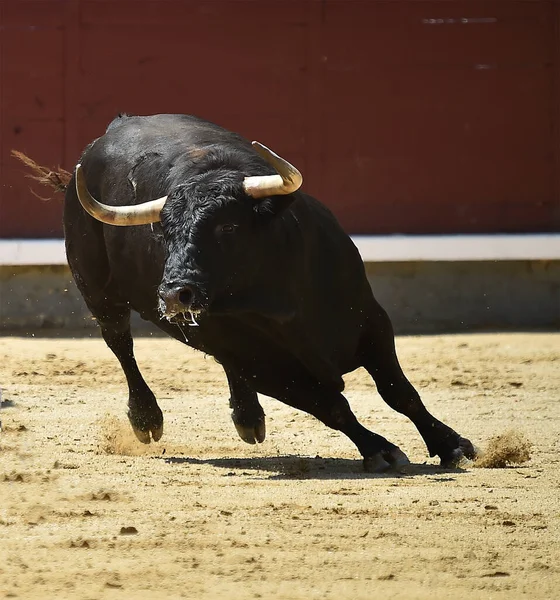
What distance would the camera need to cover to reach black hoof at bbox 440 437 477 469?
17.6 feet

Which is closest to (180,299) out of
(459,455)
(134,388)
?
(459,455)

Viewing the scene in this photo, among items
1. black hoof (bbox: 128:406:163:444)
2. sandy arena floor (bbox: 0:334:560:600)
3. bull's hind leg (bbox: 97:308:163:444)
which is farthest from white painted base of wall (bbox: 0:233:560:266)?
black hoof (bbox: 128:406:163:444)

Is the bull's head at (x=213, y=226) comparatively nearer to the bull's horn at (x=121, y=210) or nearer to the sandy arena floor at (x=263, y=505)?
the bull's horn at (x=121, y=210)

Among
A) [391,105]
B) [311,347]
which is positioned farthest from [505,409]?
[391,105]

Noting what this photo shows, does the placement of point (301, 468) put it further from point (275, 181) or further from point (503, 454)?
point (275, 181)

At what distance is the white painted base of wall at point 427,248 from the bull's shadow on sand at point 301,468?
4.29m

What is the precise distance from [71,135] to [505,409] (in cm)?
546

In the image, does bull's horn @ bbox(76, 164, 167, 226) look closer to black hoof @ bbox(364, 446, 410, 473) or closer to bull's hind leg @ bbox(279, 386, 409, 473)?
bull's hind leg @ bbox(279, 386, 409, 473)

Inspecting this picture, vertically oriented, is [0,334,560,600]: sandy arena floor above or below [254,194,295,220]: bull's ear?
below

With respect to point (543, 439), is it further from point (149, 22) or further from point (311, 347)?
point (149, 22)

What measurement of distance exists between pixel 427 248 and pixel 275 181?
5.60 metres

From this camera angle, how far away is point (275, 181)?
16.7ft

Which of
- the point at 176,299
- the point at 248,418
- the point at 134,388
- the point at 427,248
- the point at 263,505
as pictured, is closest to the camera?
the point at 263,505

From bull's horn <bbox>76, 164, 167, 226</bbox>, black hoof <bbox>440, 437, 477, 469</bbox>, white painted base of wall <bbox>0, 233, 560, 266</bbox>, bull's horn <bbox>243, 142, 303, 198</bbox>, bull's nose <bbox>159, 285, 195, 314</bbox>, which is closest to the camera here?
bull's nose <bbox>159, 285, 195, 314</bbox>
